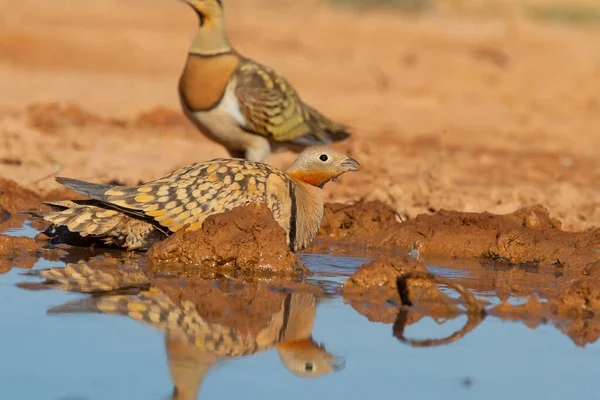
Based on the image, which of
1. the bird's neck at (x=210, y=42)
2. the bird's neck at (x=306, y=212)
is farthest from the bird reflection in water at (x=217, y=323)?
the bird's neck at (x=210, y=42)

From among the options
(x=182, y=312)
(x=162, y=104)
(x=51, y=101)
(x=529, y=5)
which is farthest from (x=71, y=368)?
(x=529, y=5)

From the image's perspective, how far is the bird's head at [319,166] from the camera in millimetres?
7605

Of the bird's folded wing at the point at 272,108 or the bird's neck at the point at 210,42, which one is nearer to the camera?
the bird's folded wing at the point at 272,108

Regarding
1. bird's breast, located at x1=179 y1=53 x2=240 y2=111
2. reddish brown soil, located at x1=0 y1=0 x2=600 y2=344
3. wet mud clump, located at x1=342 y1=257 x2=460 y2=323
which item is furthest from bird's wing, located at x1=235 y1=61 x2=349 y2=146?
wet mud clump, located at x1=342 y1=257 x2=460 y2=323

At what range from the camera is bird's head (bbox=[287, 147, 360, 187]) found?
Answer: 7.61 meters

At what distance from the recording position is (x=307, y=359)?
16.3 feet

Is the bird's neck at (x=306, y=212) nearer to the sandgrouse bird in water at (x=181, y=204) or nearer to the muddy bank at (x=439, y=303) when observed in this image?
the sandgrouse bird in water at (x=181, y=204)

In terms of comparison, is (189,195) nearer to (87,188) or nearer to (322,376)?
(87,188)

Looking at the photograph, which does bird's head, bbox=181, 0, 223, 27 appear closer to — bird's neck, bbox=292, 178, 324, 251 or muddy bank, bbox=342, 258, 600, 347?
bird's neck, bbox=292, 178, 324, 251

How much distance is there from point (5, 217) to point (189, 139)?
541 centimetres

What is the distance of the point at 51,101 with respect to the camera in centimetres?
1488

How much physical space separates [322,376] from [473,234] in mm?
3774

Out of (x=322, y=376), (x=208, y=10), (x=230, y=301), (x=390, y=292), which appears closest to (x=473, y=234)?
(x=390, y=292)

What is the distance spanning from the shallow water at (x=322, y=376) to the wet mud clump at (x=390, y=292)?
0.15 metres
